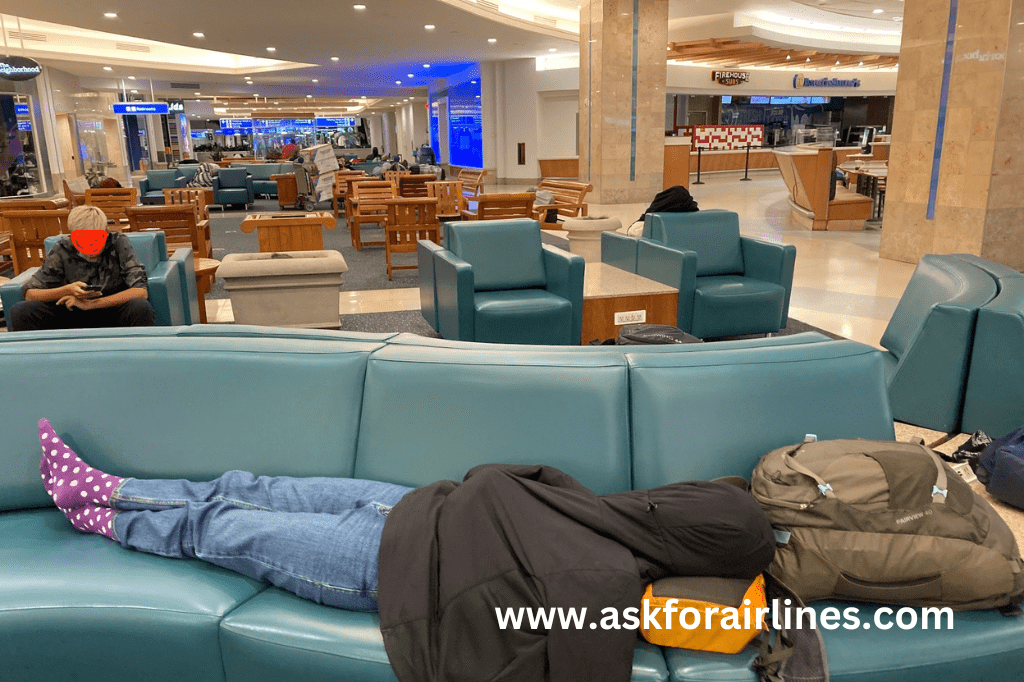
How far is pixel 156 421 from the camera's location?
207 centimetres

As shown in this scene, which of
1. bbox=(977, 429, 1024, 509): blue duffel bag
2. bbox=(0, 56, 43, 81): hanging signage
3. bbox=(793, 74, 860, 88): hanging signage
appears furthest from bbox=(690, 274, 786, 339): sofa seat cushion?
bbox=(793, 74, 860, 88): hanging signage

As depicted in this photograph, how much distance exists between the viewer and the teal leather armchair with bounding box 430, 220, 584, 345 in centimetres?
454

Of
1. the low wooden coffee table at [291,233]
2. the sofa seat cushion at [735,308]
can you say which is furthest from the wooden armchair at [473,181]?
the sofa seat cushion at [735,308]

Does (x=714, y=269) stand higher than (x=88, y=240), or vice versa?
(x=88, y=240)

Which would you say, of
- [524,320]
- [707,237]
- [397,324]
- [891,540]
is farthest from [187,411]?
[707,237]

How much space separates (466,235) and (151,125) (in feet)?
95.1

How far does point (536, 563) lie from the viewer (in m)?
1.46

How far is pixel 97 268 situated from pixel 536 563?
12.7 feet

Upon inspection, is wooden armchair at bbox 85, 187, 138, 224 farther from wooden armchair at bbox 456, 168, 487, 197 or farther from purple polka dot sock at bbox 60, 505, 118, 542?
purple polka dot sock at bbox 60, 505, 118, 542

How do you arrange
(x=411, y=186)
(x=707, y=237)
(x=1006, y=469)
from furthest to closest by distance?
(x=411, y=186) < (x=707, y=237) < (x=1006, y=469)

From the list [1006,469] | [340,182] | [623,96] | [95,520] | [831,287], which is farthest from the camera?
[623,96]

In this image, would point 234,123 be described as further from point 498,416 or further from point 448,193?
point 498,416

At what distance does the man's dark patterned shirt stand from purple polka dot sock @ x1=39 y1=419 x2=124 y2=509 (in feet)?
8.46

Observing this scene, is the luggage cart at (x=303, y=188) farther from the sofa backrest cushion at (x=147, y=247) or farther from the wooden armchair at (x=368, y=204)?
the sofa backrest cushion at (x=147, y=247)
